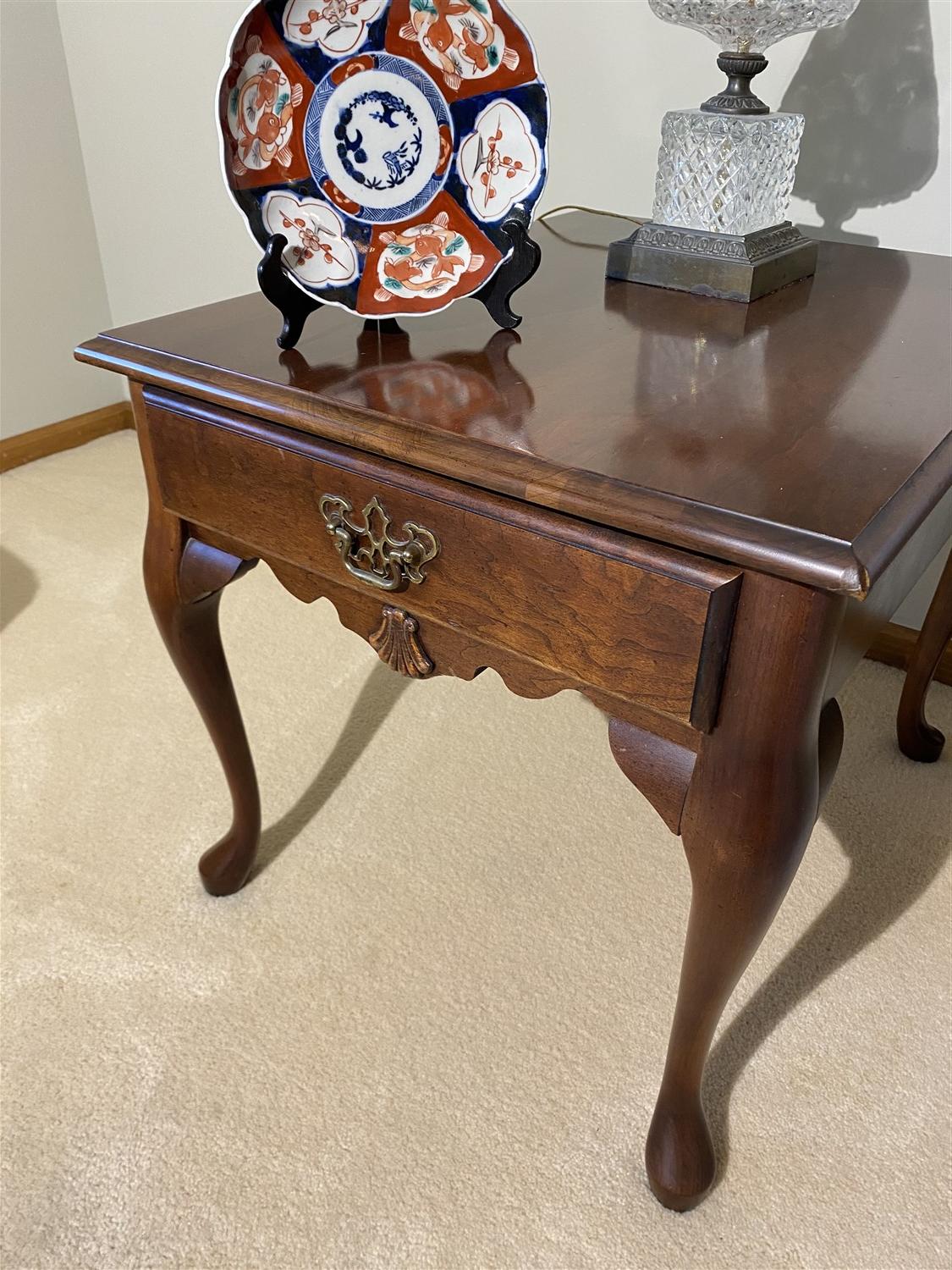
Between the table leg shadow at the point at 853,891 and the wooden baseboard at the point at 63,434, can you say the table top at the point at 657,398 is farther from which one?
the wooden baseboard at the point at 63,434

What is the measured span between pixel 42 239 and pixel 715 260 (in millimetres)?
1687

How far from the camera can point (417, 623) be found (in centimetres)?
77

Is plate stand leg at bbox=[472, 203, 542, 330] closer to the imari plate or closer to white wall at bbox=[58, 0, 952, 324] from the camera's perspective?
the imari plate

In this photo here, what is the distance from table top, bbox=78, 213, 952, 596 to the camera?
1.85 ft

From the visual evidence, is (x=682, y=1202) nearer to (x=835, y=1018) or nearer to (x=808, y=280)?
(x=835, y=1018)

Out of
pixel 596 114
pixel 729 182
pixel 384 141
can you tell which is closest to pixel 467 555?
pixel 384 141

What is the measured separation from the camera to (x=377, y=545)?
728 millimetres

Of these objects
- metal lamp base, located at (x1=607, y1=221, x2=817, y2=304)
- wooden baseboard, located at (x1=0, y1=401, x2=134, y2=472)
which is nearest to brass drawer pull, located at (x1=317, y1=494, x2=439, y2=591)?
metal lamp base, located at (x1=607, y1=221, x2=817, y2=304)

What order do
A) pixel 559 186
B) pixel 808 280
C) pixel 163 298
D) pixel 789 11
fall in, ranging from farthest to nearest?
pixel 163 298 < pixel 559 186 < pixel 808 280 < pixel 789 11

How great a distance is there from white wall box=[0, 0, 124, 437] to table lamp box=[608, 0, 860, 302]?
152 centimetres

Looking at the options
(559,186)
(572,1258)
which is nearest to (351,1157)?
(572,1258)

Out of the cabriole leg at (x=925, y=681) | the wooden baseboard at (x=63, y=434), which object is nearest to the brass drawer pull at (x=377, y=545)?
the cabriole leg at (x=925, y=681)

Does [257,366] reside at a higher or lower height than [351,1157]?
higher

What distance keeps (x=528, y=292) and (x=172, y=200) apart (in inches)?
53.4
